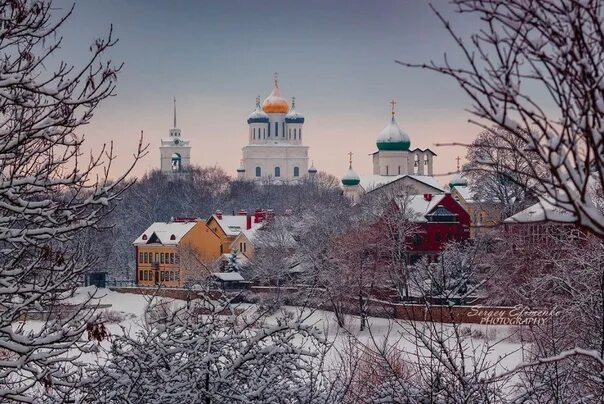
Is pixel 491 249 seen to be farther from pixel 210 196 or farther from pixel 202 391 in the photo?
pixel 210 196

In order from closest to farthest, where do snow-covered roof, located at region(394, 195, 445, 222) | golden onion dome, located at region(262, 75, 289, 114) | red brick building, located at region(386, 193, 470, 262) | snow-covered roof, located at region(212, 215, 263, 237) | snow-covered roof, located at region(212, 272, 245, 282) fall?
snow-covered roof, located at region(212, 272, 245, 282) → red brick building, located at region(386, 193, 470, 262) → snow-covered roof, located at region(394, 195, 445, 222) → snow-covered roof, located at region(212, 215, 263, 237) → golden onion dome, located at region(262, 75, 289, 114)

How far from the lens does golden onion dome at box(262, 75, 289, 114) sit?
137875 mm

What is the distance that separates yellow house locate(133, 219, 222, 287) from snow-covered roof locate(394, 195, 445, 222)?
36.6 ft

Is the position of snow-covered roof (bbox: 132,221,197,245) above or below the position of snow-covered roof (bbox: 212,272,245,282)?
above

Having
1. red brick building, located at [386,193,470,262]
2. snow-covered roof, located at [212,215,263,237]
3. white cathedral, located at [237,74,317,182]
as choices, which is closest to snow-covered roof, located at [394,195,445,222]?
red brick building, located at [386,193,470,262]

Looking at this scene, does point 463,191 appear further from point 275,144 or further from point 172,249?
point 275,144

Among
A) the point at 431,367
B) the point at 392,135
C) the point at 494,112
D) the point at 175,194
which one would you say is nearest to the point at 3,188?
the point at 431,367

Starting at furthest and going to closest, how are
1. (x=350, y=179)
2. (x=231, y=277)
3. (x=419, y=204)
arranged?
(x=350, y=179) → (x=419, y=204) → (x=231, y=277)

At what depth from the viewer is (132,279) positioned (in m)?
71.5

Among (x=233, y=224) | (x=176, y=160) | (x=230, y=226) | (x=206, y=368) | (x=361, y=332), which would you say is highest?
(x=176, y=160)

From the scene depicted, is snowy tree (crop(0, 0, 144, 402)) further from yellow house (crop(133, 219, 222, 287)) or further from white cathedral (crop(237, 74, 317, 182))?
white cathedral (crop(237, 74, 317, 182))

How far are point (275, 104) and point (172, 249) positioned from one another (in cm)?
7505

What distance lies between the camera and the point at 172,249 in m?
64.3

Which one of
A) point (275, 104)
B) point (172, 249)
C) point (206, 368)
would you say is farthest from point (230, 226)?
point (275, 104)
